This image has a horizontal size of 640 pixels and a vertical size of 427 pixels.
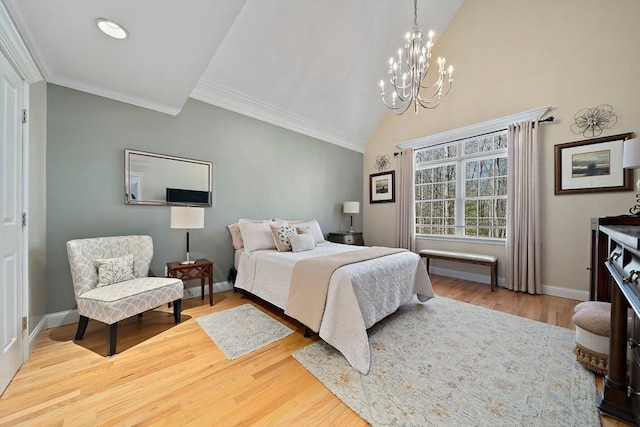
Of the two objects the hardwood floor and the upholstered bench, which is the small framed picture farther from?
the hardwood floor

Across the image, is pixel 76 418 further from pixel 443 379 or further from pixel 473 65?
pixel 473 65

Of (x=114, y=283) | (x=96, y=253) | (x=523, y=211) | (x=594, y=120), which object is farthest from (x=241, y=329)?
(x=594, y=120)

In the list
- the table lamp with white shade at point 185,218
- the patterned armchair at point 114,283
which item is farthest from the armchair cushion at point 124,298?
the table lamp with white shade at point 185,218

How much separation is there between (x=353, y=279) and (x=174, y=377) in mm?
1420

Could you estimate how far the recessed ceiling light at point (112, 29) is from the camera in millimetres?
1743

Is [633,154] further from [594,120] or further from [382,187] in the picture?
[382,187]

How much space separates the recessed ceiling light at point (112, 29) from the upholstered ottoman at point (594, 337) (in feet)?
12.9

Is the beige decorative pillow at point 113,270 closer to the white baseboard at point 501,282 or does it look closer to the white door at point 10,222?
the white door at point 10,222

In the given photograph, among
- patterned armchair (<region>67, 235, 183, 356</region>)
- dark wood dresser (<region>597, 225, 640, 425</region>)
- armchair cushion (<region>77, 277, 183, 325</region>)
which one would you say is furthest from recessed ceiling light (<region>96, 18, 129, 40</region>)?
dark wood dresser (<region>597, 225, 640, 425</region>)

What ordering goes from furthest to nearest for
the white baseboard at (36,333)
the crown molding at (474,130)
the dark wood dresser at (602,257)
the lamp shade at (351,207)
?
1. the lamp shade at (351,207)
2. the crown molding at (474,130)
3. the white baseboard at (36,333)
4. the dark wood dresser at (602,257)

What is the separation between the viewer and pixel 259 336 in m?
2.15

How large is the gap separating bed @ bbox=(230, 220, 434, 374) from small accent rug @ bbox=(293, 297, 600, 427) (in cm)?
17

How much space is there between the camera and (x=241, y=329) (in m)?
2.28

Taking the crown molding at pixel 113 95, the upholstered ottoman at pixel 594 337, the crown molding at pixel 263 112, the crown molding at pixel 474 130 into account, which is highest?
the crown molding at pixel 263 112
